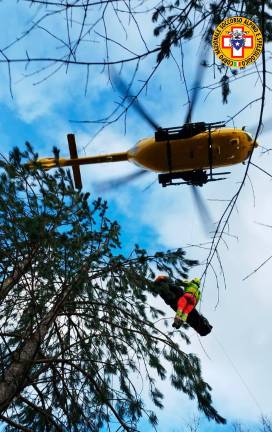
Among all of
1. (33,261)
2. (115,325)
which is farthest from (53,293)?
(115,325)

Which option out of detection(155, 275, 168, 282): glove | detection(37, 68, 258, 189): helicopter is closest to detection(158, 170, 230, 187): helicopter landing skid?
detection(37, 68, 258, 189): helicopter

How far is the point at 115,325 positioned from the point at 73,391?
2.87 ft

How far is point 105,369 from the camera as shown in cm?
535

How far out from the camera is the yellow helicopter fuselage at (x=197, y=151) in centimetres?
761

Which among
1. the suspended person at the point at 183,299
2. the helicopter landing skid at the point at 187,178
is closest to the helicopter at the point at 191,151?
the helicopter landing skid at the point at 187,178

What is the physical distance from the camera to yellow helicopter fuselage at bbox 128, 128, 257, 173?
7609mm

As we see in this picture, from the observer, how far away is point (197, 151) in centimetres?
766

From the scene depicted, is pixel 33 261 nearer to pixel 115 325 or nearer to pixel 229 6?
pixel 115 325

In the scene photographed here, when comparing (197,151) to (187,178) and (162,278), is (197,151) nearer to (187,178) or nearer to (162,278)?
(187,178)

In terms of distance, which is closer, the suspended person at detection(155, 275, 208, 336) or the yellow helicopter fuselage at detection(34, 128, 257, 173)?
the suspended person at detection(155, 275, 208, 336)

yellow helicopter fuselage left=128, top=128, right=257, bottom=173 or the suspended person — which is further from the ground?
yellow helicopter fuselage left=128, top=128, right=257, bottom=173

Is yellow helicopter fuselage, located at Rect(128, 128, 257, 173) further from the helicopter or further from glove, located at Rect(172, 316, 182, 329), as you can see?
glove, located at Rect(172, 316, 182, 329)

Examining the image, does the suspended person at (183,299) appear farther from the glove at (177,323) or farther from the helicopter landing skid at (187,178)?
the helicopter landing skid at (187,178)

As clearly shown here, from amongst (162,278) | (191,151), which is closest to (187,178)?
(191,151)
